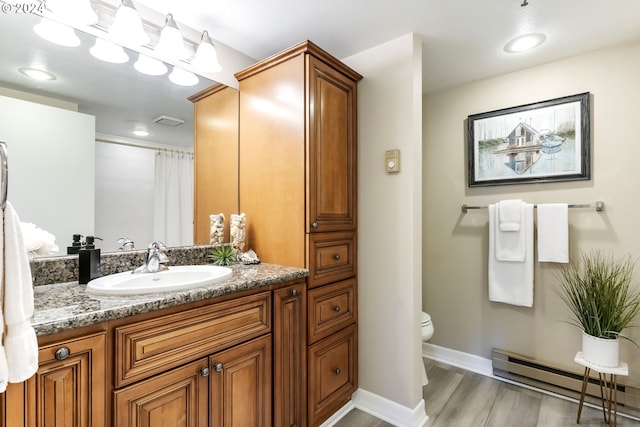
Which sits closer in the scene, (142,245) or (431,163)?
(142,245)

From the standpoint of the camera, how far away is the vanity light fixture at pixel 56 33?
1244mm

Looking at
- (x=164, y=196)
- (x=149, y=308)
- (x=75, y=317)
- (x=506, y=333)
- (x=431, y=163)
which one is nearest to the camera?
(x=75, y=317)

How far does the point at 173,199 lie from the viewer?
1.67 metres

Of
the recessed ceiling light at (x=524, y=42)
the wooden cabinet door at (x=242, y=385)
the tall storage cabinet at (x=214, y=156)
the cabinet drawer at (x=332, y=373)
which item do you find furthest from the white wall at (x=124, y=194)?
the recessed ceiling light at (x=524, y=42)

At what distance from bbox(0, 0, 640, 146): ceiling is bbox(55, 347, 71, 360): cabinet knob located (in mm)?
1039

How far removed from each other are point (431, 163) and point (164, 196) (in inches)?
80.4

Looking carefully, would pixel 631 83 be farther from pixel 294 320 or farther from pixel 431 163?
pixel 294 320

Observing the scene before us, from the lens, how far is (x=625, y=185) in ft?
5.96

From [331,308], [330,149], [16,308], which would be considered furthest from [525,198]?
[16,308]

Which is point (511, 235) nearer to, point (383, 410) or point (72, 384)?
point (383, 410)

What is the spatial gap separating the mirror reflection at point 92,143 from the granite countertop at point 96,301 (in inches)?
12.9

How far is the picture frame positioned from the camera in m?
1.94

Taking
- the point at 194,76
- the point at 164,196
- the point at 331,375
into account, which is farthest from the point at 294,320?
the point at 194,76

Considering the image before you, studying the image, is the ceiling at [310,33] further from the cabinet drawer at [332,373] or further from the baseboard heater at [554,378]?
the baseboard heater at [554,378]
